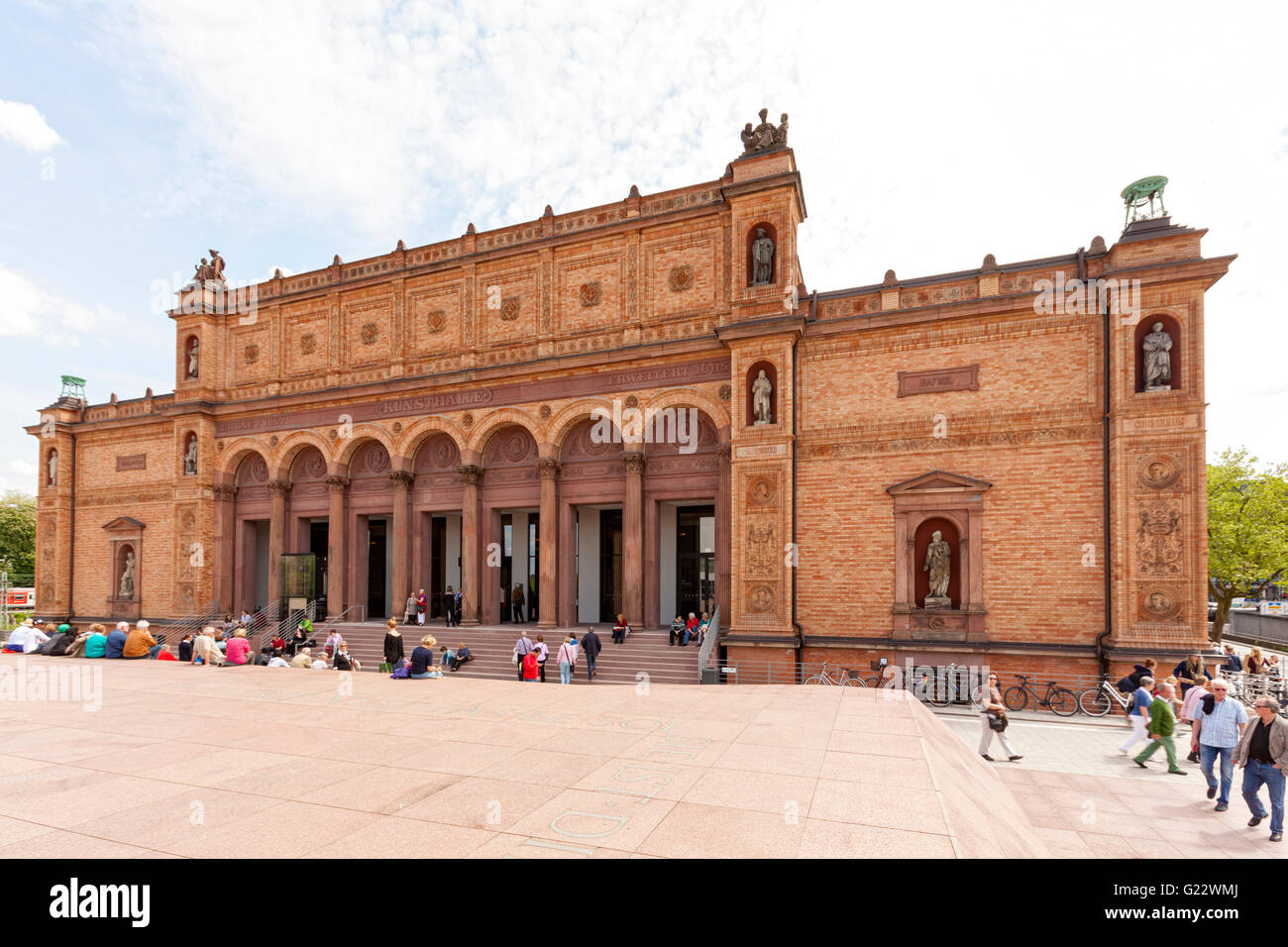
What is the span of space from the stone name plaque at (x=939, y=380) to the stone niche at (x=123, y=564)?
33.7 m

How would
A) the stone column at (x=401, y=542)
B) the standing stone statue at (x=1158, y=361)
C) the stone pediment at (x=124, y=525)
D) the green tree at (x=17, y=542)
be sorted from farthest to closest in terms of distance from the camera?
1. the green tree at (x=17, y=542)
2. the stone pediment at (x=124, y=525)
3. the stone column at (x=401, y=542)
4. the standing stone statue at (x=1158, y=361)

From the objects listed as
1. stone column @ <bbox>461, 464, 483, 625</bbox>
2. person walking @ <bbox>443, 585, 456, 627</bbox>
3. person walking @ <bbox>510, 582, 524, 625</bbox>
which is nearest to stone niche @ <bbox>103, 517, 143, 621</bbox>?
person walking @ <bbox>443, 585, 456, 627</bbox>

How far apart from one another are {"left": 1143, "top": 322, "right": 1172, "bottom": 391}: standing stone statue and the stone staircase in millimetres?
14286

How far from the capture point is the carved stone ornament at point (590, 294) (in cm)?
2333

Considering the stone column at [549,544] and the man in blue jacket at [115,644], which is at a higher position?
the stone column at [549,544]

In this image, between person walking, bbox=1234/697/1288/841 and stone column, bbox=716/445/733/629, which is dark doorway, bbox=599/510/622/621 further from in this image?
person walking, bbox=1234/697/1288/841

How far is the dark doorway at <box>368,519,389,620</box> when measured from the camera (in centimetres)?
2884

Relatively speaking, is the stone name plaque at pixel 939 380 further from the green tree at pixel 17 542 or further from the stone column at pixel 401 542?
the green tree at pixel 17 542

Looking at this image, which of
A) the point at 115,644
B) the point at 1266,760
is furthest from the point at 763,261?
the point at 115,644

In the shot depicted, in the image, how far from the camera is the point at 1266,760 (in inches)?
319

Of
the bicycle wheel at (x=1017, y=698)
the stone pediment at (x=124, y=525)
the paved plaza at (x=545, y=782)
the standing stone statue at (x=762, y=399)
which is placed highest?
the standing stone statue at (x=762, y=399)

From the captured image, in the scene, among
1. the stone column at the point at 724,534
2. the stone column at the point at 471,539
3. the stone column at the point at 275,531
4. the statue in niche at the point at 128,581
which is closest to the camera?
the stone column at the point at 724,534

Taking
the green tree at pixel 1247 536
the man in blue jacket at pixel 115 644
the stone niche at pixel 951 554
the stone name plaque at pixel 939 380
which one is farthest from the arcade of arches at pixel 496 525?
the green tree at pixel 1247 536

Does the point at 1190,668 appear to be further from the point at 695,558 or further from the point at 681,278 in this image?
the point at 681,278
